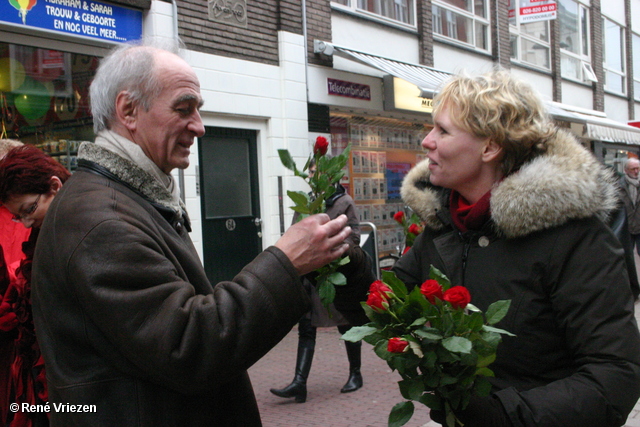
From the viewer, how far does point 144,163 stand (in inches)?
72.5

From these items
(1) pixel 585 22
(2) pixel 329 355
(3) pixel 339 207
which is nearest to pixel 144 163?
(3) pixel 339 207

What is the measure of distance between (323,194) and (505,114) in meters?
0.63

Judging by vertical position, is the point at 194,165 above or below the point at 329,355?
above

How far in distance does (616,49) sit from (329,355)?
60.3 feet

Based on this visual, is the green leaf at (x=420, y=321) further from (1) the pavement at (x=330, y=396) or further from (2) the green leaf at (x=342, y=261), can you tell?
(1) the pavement at (x=330, y=396)

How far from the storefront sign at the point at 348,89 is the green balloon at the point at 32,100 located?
14.0 ft

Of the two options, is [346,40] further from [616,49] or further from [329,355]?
[616,49]

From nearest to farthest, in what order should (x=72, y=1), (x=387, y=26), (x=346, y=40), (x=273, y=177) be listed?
(x=72, y=1) < (x=273, y=177) < (x=346, y=40) < (x=387, y=26)

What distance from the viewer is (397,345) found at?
143cm

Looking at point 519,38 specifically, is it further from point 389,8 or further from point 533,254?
point 533,254

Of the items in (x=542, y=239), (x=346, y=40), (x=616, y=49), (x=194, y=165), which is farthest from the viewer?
(x=616, y=49)

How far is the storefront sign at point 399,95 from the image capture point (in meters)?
10.5

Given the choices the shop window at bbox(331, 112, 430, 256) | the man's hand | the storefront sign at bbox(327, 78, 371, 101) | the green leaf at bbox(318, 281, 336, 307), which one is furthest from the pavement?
the storefront sign at bbox(327, 78, 371, 101)

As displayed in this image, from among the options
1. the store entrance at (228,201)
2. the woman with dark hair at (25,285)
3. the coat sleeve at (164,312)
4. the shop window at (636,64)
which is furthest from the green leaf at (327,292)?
the shop window at (636,64)
